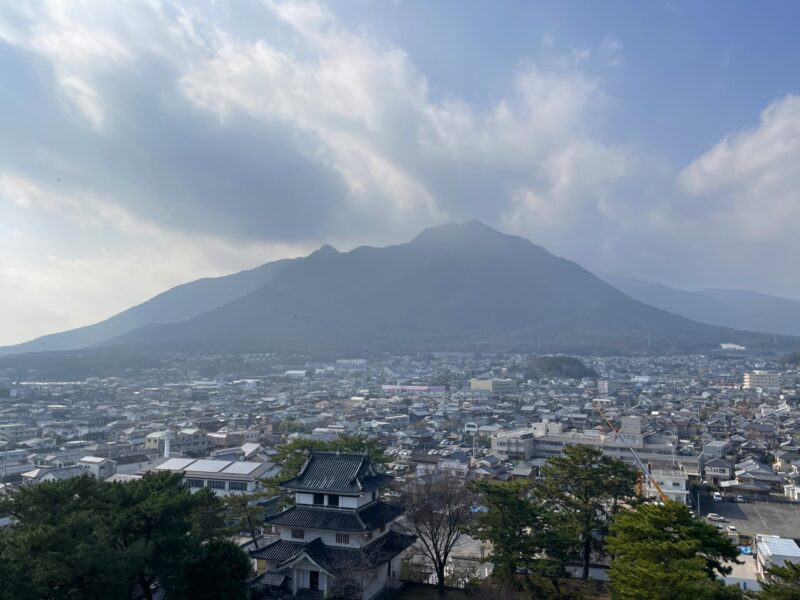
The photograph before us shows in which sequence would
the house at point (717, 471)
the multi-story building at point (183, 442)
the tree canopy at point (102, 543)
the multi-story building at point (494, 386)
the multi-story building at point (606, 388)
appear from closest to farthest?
the tree canopy at point (102, 543), the house at point (717, 471), the multi-story building at point (183, 442), the multi-story building at point (606, 388), the multi-story building at point (494, 386)

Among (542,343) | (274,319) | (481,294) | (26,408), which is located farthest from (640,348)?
(26,408)

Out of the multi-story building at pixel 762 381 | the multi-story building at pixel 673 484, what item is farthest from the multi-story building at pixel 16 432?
Answer: the multi-story building at pixel 762 381

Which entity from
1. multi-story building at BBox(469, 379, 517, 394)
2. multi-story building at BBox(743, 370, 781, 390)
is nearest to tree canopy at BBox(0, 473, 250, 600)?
multi-story building at BBox(469, 379, 517, 394)

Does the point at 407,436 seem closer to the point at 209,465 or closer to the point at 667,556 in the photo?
the point at 209,465

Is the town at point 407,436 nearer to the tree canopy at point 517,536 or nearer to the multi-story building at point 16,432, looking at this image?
the multi-story building at point 16,432

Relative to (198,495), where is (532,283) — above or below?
above

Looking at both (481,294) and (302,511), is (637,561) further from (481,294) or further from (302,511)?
(481,294)
